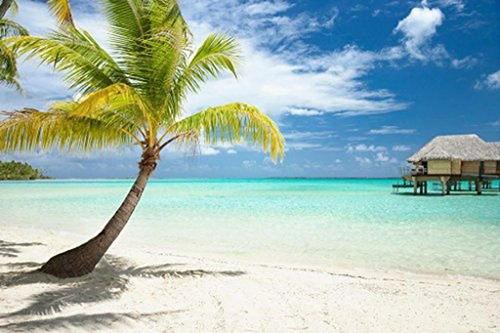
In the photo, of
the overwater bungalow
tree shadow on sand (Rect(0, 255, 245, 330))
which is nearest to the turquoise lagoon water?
tree shadow on sand (Rect(0, 255, 245, 330))

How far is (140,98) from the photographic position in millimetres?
4430

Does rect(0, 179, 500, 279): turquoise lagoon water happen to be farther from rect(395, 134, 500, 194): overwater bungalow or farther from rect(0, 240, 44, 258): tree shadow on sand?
rect(395, 134, 500, 194): overwater bungalow

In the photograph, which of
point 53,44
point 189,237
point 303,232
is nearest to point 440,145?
point 303,232

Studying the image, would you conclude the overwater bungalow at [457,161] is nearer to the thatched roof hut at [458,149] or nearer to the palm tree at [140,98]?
the thatched roof hut at [458,149]

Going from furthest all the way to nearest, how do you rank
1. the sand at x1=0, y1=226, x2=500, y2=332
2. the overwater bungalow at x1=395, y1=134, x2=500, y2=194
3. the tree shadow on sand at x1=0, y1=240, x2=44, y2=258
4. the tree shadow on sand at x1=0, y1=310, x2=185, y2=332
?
the overwater bungalow at x1=395, y1=134, x2=500, y2=194 < the tree shadow on sand at x1=0, y1=240, x2=44, y2=258 < the sand at x1=0, y1=226, x2=500, y2=332 < the tree shadow on sand at x1=0, y1=310, x2=185, y2=332

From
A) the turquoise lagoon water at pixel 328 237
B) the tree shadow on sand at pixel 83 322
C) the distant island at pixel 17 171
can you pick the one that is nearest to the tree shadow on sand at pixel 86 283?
the tree shadow on sand at pixel 83 322

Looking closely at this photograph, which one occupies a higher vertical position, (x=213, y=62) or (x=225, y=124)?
(x=213, y=62)

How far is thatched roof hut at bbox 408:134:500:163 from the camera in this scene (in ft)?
86.1

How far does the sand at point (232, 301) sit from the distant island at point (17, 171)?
76.0 metres

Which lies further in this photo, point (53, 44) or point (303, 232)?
point (303, 232)

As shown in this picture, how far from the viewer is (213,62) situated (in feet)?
16.1

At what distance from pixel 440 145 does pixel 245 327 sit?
2895 cm

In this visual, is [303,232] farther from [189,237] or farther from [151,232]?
[151,232]

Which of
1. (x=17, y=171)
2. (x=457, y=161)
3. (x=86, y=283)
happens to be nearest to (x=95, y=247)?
(x=86, y=283)
